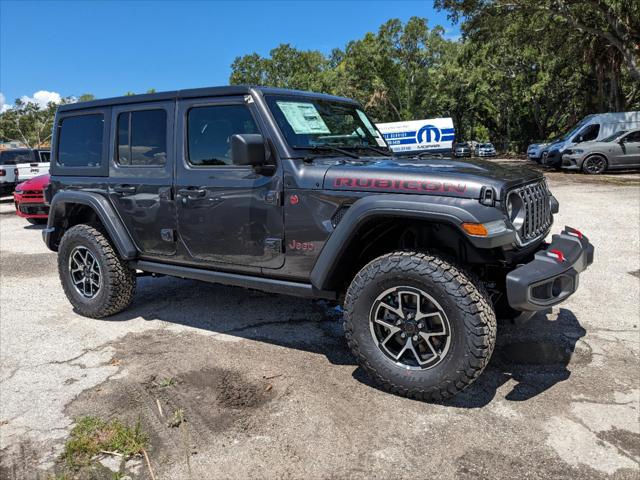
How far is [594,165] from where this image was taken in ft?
59.6

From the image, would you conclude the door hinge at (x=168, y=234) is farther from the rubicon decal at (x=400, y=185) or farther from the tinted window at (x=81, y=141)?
the rubicon decal at (x=400, y=185)

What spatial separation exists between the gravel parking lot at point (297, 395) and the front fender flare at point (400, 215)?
81 cm

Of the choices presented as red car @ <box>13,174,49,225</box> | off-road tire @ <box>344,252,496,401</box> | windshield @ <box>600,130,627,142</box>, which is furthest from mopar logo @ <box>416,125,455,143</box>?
off-road tire @ <box>344,252,496,401</box>

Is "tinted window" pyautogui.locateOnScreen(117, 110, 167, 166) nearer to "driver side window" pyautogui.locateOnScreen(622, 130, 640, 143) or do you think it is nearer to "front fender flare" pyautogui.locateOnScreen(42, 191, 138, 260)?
"front fender flare" pyautogui.locateOnScreen(42, 191, 138, 260)

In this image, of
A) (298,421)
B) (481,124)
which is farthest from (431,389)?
(481,124)

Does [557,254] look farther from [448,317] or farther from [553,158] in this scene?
[553,158]

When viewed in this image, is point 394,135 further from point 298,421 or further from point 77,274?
point 298,421

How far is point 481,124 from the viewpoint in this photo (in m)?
48.8

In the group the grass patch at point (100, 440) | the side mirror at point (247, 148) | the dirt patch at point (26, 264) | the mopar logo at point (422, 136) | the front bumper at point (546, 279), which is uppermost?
the mopar logo at point (422, 136)

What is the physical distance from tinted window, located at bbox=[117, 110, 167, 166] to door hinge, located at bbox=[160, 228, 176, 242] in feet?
1.77

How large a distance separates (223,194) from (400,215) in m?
1.40

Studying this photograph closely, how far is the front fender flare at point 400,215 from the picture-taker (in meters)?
2.85

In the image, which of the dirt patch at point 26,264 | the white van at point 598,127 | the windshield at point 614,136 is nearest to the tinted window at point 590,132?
the white van at point 598,127

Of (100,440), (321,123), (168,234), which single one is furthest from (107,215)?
(100,440)
